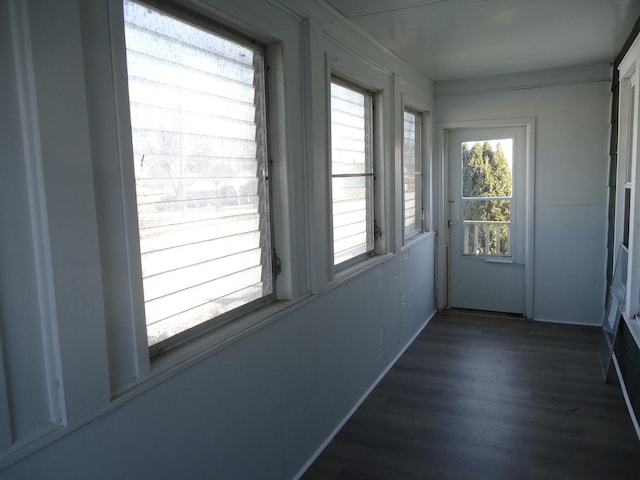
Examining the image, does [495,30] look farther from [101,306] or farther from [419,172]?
[101,306]

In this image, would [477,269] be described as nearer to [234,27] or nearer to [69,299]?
[234,27]

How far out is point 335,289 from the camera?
293cm

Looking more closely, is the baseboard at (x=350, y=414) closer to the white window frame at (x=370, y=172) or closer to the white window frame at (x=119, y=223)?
the white window frame at (x=370, y=172)

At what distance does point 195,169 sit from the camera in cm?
190

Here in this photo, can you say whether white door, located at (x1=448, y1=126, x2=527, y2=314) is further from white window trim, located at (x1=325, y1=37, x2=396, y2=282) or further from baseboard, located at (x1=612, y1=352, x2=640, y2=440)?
white window trim, located at (x1=325, y1=37, x2=396, y2=282)

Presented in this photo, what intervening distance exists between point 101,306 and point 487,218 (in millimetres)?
4609

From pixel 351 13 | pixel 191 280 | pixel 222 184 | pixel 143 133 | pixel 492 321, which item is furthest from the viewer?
pixel 492 321

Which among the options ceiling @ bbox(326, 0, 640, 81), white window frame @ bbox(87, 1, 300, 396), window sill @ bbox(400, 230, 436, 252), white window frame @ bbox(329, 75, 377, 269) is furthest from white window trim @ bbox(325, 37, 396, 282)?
white window frame @ bbox(87, 1, 300, 396)

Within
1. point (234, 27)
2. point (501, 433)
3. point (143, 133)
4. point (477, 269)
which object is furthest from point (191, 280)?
point (477, 269)

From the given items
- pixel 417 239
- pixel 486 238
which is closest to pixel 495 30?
pixel 417 239

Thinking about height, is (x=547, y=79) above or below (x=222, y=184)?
above

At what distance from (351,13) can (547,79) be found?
8.94 ft


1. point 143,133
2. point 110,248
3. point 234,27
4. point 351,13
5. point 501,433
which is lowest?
point 501,433

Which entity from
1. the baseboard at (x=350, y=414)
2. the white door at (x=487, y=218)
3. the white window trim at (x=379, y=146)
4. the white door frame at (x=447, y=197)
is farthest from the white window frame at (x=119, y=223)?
the white door at (x=487, y=218)
